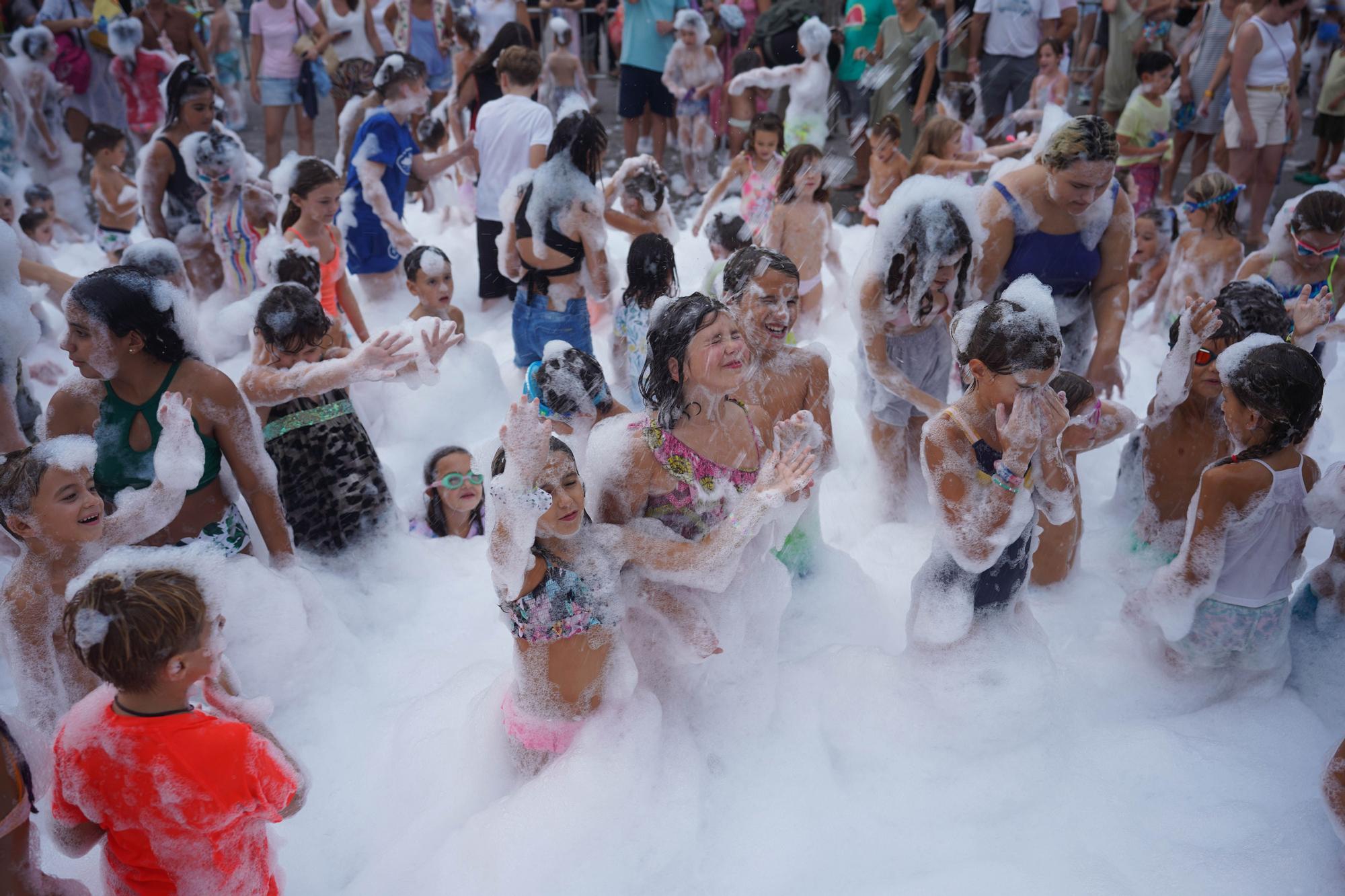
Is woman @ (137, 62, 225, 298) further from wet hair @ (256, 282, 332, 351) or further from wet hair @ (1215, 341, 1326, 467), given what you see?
wet hair @ (1215, 341, 1326, 467)

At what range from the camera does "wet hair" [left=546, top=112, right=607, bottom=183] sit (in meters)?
4.26

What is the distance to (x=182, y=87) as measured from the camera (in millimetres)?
4930

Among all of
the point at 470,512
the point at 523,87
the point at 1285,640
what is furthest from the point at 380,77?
the point at 1285,640

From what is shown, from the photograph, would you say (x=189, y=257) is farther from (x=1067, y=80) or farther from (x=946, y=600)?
(x=1067, y=80)

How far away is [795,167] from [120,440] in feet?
11.1

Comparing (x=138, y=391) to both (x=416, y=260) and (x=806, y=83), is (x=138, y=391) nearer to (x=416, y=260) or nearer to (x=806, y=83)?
(x=416, y=260)

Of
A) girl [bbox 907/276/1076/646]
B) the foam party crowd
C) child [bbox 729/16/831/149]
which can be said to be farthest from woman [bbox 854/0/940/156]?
girl [bbox 907/276/1076/646]

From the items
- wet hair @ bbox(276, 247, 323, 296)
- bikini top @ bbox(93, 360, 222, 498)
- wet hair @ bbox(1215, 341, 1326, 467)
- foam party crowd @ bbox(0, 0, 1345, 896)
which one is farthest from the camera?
wet hair @ bbox(276, 247, 323, 296)

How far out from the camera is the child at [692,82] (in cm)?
786

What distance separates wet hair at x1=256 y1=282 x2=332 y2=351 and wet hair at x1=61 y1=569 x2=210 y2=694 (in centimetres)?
136

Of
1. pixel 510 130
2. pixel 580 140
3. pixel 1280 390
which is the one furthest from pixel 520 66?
pixel 1280 390

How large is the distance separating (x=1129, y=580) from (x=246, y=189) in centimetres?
439

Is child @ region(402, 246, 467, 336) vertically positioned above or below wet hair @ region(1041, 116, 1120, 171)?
below

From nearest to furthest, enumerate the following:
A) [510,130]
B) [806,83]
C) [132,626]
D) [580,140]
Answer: [132,626], [580,140], [510,130], [806,83]
